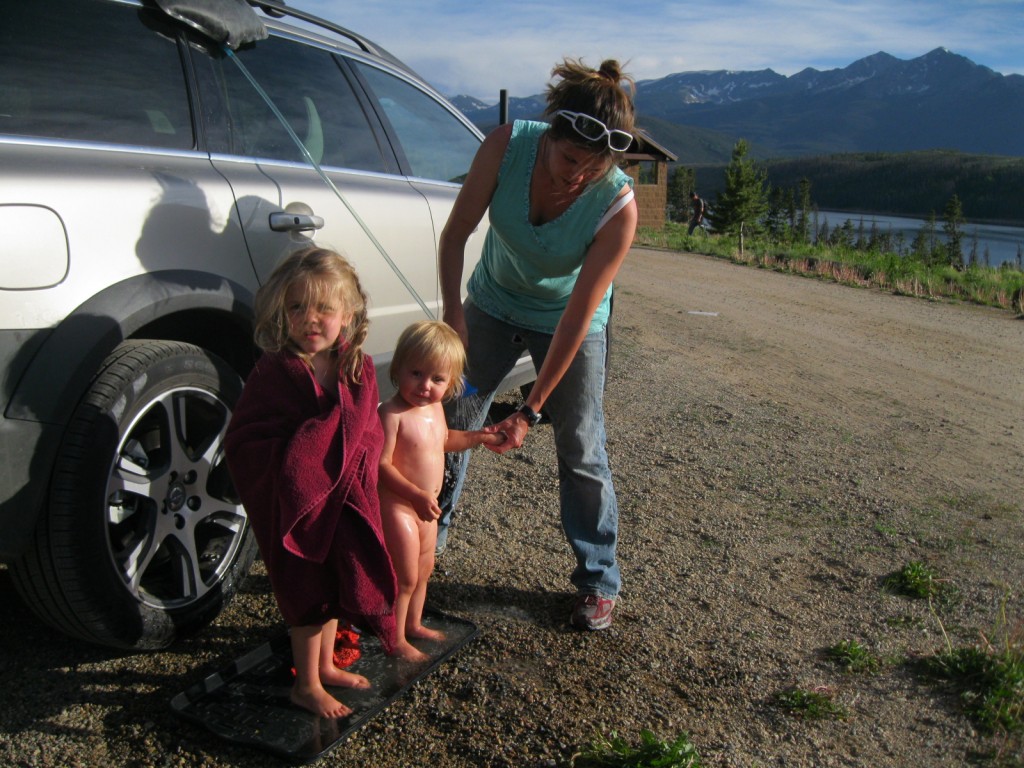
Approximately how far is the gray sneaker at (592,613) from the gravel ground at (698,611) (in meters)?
0.07

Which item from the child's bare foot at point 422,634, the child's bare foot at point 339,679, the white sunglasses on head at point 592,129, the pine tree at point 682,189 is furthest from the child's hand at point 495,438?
the pine tree at point 682,189

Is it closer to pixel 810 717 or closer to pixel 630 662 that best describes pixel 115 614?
pixel 630 662

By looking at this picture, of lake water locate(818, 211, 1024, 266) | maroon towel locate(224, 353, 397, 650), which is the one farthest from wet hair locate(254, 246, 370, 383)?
lake water locate(818, 211, 1024, 266)

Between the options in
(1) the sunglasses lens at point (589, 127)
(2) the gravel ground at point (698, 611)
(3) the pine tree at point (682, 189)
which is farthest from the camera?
(3) the pine tree at point (682, 189)

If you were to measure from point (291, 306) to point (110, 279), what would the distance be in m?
0.52

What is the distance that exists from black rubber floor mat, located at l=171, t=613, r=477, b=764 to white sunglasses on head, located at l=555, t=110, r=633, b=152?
1656 millimetres

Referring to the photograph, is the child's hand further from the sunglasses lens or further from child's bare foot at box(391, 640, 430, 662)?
the sunglasses lens

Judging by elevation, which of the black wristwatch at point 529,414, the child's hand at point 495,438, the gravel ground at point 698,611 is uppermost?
the black wristwatch at point 529,414

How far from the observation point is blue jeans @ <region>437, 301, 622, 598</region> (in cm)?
325

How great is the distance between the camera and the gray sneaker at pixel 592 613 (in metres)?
3.17

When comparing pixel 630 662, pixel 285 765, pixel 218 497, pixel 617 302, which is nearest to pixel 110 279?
pixel 218 497

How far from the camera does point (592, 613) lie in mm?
3182

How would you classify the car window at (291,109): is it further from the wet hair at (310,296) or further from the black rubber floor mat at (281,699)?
the black rubber floor mat at (281,699)

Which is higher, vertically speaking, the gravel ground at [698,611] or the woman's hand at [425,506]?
the woman's hand at [425,506]
